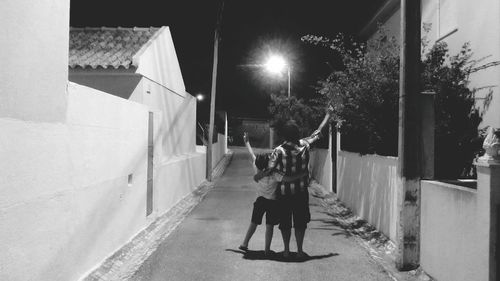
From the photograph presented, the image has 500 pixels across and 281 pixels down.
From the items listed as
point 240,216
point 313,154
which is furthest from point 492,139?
point 313,154

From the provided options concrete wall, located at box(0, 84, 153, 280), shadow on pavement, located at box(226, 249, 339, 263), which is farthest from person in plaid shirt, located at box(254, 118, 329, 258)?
concrete wall, located at box(0, 84, 153, 280)

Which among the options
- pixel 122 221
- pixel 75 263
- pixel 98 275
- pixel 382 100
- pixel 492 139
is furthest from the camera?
pixel 382 100

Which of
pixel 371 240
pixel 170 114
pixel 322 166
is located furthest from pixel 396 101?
pixel 322 166

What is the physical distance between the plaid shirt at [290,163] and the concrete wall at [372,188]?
2079mm

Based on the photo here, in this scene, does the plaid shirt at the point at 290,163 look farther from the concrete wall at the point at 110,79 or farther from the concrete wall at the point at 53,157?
the concrete wall at the point at 110,79

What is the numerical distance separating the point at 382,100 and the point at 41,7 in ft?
21.1

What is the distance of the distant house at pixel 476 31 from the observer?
888 cm

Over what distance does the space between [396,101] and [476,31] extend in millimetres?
2491

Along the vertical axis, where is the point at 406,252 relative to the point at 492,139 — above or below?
below

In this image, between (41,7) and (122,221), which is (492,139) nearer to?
(41,7)

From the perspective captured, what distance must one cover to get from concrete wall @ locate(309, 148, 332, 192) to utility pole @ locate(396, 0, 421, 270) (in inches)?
384

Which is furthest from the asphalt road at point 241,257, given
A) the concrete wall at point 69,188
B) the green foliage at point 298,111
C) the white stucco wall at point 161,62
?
the green foliage at point 298,111

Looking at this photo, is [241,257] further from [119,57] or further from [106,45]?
[106,45]

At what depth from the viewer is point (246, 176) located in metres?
22.5
